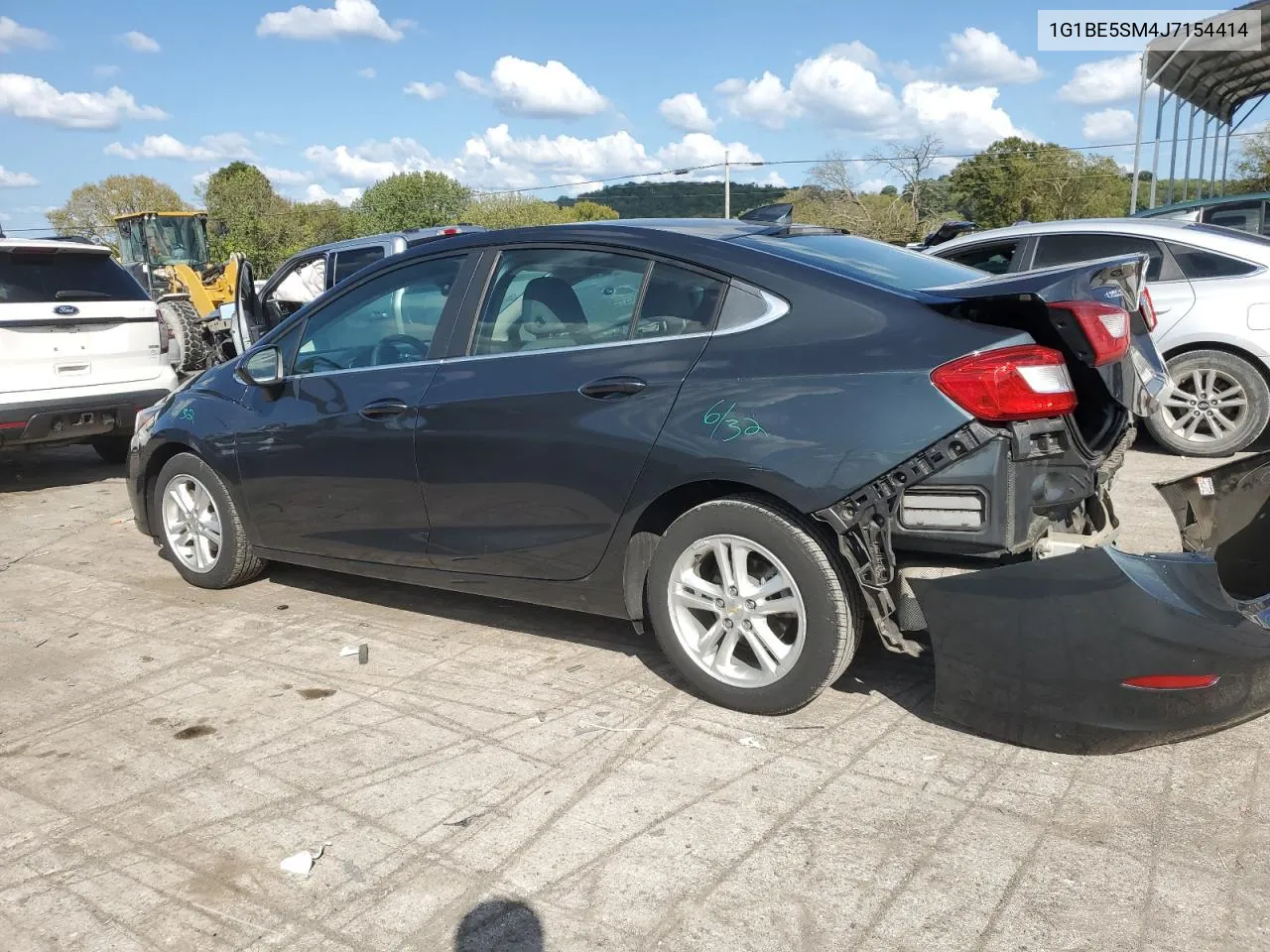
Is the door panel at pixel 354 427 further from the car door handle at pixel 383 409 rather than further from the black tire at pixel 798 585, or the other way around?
the black tire at pixel 798 585

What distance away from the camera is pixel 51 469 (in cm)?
959

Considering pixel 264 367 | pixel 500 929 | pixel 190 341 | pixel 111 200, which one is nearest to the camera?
pixel 500 929

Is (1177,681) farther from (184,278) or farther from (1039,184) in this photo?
(1039,184)

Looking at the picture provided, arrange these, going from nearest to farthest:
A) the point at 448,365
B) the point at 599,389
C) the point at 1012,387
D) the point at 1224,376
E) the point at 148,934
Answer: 1. the point at 148,934
2. the point at 1012,387
3. the point at 599,389
4. the point at 448,365
5. the point at 1224,376

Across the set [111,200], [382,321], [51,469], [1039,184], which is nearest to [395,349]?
[382,321]

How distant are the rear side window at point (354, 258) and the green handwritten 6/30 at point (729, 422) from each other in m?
7.86

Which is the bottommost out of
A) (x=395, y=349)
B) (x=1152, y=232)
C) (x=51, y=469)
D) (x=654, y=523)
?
(x=51, y=469)

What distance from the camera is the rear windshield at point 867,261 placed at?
362 centimetres

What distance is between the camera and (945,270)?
4.04 metres

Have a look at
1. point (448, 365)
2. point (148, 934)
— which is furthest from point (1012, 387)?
point (148, 934)

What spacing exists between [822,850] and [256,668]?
2.59 m

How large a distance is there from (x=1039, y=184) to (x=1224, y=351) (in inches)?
2002

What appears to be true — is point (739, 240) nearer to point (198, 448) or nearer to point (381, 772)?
point (381, 772)

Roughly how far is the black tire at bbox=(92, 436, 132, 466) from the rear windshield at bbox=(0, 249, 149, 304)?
1675mm
